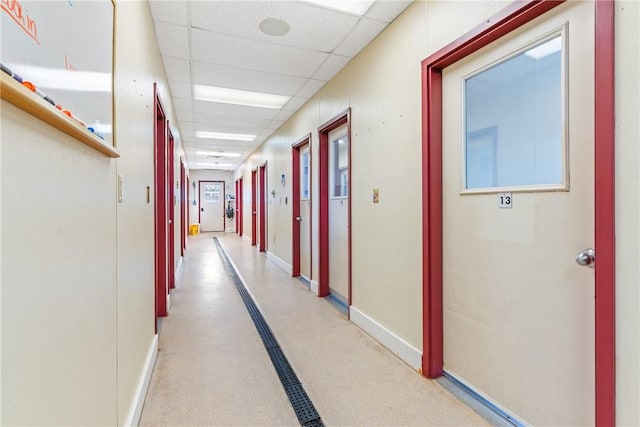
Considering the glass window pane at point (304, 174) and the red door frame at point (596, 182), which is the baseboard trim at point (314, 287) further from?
the red door frame at point (596, 182)

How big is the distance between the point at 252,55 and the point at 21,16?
270 cm

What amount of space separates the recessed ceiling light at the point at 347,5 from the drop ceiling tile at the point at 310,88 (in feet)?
4.56

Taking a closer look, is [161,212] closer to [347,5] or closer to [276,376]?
[276,376]

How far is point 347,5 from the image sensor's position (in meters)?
2.33

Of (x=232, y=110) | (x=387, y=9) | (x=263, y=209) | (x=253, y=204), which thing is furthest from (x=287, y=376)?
(x=253, y=204)

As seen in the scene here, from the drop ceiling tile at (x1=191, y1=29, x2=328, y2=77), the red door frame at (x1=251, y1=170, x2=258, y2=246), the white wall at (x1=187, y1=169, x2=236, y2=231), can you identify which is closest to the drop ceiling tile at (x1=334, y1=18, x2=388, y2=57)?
the drop ceiling tile at (x1=191, y1=29, x2=328, y2=77)

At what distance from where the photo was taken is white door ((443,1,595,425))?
54.2 inches

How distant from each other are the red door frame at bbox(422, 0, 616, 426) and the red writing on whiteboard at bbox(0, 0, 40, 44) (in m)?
1.82

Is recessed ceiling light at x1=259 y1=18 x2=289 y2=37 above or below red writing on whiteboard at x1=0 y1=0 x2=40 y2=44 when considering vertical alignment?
above

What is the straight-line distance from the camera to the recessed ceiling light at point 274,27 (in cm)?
250

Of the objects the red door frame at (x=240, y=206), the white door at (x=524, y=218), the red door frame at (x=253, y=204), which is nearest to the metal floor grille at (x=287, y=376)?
the white door at (x=524, y=218)

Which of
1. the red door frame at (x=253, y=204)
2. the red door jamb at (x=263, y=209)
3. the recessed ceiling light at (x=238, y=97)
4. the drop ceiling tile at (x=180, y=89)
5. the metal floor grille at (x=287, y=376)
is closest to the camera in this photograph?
the metal floor grille at (x=287, y=376)

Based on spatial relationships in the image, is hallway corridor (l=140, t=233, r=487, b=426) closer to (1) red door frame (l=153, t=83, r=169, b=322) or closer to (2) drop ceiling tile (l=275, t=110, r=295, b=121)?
(1) red door frame (l=153, t=83, r=169, b=322)

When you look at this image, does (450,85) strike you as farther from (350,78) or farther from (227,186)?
(227,186)
